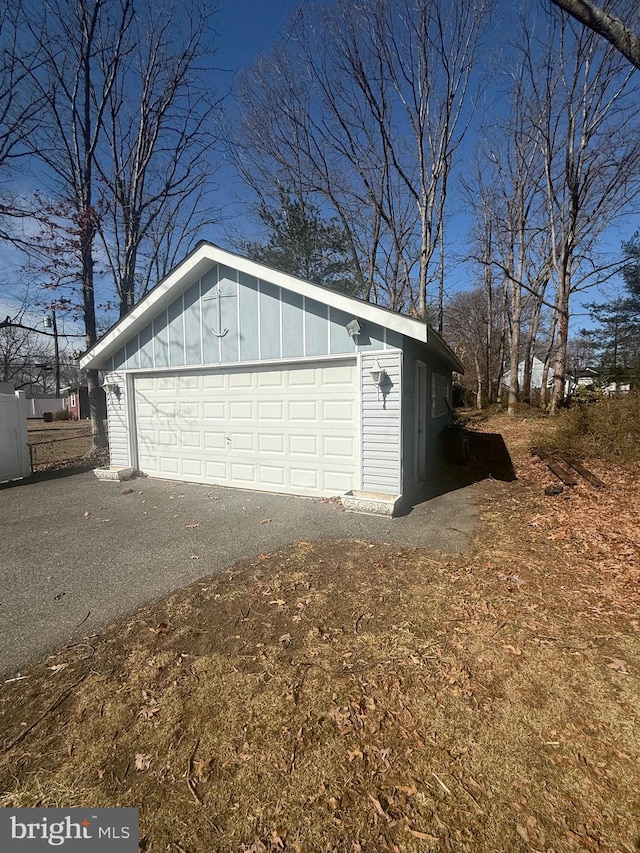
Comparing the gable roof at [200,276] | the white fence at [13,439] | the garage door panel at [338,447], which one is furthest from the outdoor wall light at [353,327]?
the white fence at [13,439]

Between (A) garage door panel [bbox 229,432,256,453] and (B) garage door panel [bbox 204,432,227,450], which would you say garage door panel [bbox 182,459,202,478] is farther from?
(A) garage door panel [bbox 229,432,256,453]

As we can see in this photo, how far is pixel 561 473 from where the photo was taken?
24.7 ft

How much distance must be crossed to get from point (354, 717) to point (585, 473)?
7.52 metres

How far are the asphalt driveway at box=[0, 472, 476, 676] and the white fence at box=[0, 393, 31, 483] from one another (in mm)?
1004

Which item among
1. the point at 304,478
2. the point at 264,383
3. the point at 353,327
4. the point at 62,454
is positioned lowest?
the point at 62,454

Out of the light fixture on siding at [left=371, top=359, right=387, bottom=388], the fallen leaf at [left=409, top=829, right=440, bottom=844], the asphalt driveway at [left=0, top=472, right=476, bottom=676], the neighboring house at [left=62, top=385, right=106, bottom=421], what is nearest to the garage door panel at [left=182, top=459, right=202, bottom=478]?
the asphalt driveway at [left=0, top=472, right=476, bottom=676]

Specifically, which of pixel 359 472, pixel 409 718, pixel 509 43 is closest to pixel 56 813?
pixel 409 718

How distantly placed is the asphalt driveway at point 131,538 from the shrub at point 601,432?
3.90 m

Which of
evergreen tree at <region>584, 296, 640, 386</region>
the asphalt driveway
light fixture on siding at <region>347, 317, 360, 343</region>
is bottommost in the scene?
the asphalt driveway

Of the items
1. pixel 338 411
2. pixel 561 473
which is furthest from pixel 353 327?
pixel 561 473

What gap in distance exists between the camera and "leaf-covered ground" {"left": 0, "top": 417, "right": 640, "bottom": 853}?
1.59 meters

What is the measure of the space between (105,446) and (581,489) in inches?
495

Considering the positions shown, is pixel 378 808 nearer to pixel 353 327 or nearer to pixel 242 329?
pixel 353 327

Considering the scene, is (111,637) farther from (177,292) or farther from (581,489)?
(581,489)
